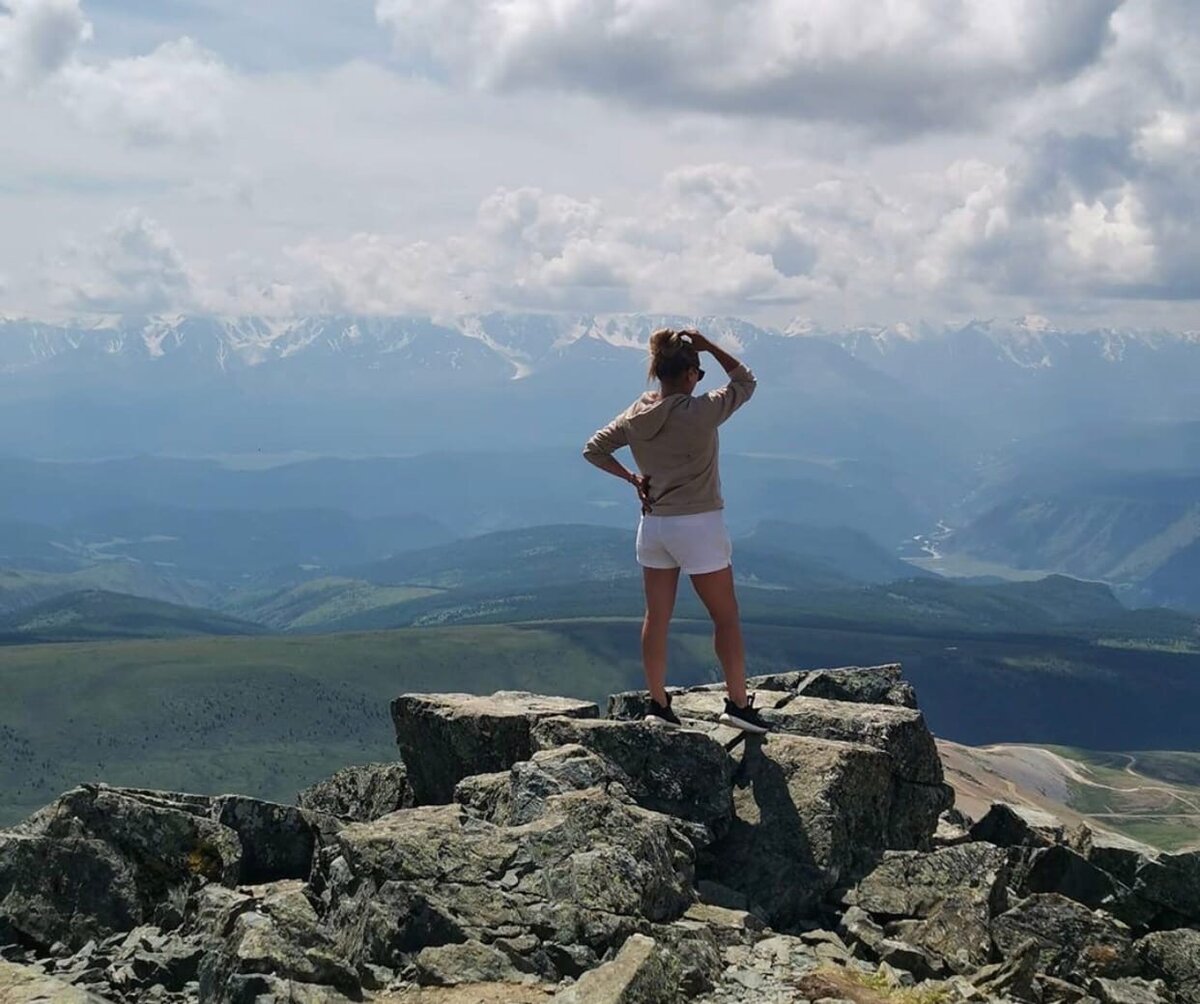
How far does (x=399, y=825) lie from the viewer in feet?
54.6

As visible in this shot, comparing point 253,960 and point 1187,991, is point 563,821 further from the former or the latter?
point 1187,991

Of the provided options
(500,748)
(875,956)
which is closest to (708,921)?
(875,956)

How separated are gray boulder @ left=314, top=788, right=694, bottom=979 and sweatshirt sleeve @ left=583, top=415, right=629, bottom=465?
5.44 metres

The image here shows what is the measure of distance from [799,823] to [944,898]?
2.54 meters

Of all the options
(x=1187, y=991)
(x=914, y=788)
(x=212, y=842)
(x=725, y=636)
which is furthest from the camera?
(x=914, y=788)

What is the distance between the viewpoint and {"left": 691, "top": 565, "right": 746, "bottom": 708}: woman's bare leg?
19.5 metres

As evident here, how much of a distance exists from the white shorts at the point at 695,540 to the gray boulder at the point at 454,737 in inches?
162

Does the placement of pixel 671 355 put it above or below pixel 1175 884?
above

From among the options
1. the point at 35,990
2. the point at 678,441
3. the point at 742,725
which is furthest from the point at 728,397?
the point at 35,990

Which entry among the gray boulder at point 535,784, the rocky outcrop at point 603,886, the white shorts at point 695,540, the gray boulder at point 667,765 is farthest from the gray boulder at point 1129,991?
the white shorts at point 695,540

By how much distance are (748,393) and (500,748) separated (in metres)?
7.49

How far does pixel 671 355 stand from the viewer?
1884cm

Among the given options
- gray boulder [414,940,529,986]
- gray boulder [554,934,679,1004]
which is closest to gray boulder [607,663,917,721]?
gray boulder [414,940,529,986]

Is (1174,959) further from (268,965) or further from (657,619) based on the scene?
(268,965)
